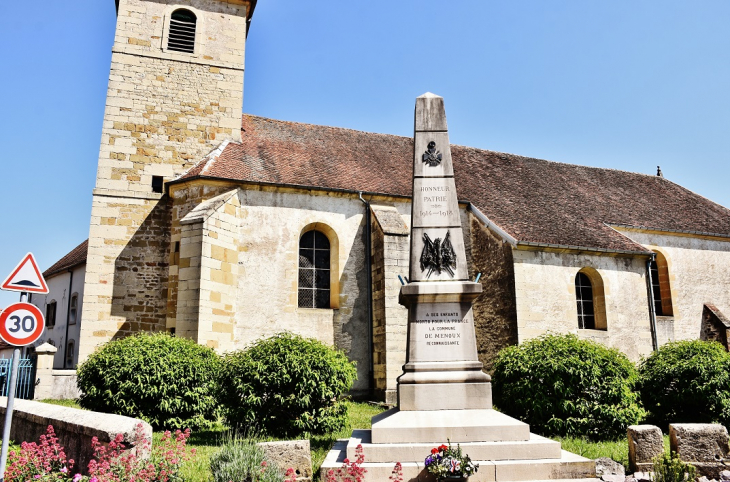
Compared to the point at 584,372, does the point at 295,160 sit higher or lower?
higher

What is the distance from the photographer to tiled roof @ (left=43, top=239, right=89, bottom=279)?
2010 cm

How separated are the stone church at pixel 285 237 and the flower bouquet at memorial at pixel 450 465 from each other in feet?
24.9

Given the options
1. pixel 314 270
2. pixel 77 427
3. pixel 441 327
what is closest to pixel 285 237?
pixel 314 270

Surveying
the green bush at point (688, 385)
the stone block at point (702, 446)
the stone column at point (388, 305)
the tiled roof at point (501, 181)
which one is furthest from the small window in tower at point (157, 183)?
the stone block at point (702, 446)

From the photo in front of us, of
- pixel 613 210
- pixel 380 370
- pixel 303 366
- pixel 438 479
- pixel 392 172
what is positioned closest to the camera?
pixel 438 479

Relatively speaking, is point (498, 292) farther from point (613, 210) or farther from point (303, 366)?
point (303, 366)

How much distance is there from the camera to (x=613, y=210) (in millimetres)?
18109

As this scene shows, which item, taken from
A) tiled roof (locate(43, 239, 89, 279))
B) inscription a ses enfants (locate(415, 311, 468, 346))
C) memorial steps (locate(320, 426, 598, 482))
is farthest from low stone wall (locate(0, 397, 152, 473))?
tiled roof (locate(43, 239, 89, 279))

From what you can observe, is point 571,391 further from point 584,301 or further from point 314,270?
point 314,270

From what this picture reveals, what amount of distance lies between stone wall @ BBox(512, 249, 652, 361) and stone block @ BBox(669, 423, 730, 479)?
7381 millimetres

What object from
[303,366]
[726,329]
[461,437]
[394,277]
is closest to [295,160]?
[394,277]

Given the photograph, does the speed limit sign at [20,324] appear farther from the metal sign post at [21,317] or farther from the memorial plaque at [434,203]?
the memorial plaque at [434,203]

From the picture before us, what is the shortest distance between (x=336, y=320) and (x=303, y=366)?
5109 mm

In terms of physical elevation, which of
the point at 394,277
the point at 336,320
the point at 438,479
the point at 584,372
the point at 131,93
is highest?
the point at 131,93
